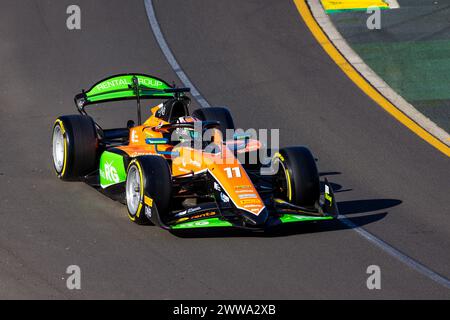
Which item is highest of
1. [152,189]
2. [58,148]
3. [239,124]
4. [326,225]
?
[239,124]

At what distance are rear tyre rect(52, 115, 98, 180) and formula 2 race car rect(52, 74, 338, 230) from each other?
0.01 metres

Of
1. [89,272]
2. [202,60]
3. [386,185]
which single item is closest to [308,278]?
[89,272]

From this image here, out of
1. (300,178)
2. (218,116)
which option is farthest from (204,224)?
(218,116)

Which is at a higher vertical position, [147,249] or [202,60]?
[202,60]

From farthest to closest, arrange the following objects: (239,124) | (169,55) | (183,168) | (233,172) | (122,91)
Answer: (169,55)
(239,124)
(122,91)
(183,168)
(233,172)

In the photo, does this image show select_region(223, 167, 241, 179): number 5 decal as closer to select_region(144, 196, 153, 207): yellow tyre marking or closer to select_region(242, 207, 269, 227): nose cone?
select_region(242, 207, 269, 227): nose cone

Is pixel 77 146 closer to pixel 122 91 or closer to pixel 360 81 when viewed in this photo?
pixel 122 91

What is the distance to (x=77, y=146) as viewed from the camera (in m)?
12.2

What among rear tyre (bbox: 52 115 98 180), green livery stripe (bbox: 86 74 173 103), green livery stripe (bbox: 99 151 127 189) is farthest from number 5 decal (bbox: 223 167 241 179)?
green livery stripe (bbox: 86 74 173 103)

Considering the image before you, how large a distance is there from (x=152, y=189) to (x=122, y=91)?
9.39ft

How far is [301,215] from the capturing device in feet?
34.9
